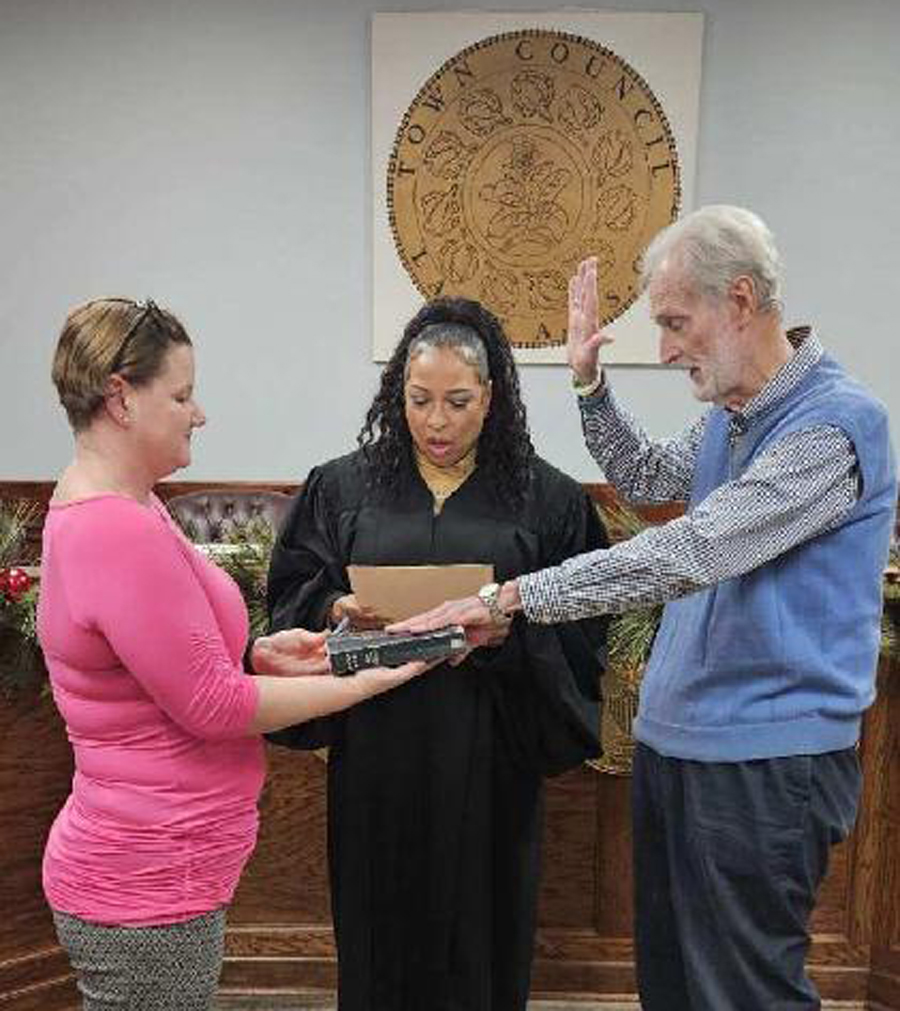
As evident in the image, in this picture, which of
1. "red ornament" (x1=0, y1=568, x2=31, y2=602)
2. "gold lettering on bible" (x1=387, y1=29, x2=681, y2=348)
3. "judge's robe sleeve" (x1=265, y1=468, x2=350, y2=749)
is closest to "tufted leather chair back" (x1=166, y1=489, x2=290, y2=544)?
"gold lettering on bible" (x1=387, y1=29, x2=681, y2=348)

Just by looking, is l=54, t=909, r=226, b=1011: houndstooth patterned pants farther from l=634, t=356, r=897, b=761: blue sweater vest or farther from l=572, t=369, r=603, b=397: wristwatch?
l=572, t=369, r=603, b=397: wristwatch

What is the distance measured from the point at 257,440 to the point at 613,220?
175 cm

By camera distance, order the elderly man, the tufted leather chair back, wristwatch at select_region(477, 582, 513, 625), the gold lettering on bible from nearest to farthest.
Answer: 1. the elderly man
2. wristwatch at select_region(477, 582, 513, 625)
3. the tufted leather chair back
4. the gold lettering on bible

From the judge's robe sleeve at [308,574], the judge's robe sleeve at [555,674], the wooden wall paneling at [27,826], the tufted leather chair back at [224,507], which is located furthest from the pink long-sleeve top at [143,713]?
the tufted leather chair back at [224,507]

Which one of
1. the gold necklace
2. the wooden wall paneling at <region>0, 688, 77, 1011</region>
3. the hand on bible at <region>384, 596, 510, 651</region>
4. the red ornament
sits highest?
the gold necklace

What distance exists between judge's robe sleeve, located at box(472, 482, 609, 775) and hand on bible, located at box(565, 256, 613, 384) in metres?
0.21

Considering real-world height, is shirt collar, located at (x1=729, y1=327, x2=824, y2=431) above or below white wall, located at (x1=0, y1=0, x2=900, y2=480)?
below

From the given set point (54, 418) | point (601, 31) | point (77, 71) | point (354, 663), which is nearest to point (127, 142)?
point (77, 71)

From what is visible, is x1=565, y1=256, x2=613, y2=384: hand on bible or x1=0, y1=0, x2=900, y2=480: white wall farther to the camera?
x1=0, y1=0, x2=900, y2=480: white wall

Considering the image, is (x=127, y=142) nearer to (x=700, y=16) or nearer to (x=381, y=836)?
(x=700, y=16)

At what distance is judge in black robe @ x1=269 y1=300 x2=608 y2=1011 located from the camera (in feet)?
5.74

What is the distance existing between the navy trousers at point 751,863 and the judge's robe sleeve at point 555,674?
0.31 metres

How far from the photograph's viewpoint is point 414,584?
1503mm

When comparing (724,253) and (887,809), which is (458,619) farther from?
(887,809)
